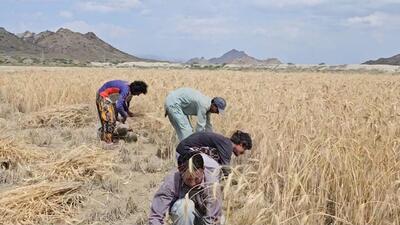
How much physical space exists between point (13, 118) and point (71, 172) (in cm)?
576

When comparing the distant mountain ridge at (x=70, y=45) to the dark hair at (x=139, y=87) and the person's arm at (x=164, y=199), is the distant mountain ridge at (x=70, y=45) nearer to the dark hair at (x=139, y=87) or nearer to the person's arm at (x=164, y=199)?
the dark hair at (x=139, y=87)

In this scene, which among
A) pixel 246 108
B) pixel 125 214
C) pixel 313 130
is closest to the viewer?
pixel 125 214

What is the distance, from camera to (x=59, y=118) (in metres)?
10.5

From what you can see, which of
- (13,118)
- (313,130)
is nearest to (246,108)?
(313,130)

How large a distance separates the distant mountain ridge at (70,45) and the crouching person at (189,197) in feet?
424

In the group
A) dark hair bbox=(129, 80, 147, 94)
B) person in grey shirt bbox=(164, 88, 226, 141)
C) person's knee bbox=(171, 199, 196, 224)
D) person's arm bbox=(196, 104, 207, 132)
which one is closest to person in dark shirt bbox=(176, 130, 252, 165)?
person's knee bbox=(171, 199, 196, 224)

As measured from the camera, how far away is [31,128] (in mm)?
10086

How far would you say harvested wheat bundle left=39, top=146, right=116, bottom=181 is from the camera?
607 cm

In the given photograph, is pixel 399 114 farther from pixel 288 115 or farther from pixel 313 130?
pixel 288 115

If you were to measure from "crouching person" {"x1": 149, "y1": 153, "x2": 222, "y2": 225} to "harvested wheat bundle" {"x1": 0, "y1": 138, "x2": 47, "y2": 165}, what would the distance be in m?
3.56

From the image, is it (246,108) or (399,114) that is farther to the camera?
(246,108)

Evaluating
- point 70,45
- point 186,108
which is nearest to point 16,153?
point 186,108

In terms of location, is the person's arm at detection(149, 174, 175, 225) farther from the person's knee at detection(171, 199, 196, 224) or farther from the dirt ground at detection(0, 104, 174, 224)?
the dirt ground at detection(0, 104, 174, 224)

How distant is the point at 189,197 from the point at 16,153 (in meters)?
3.87
